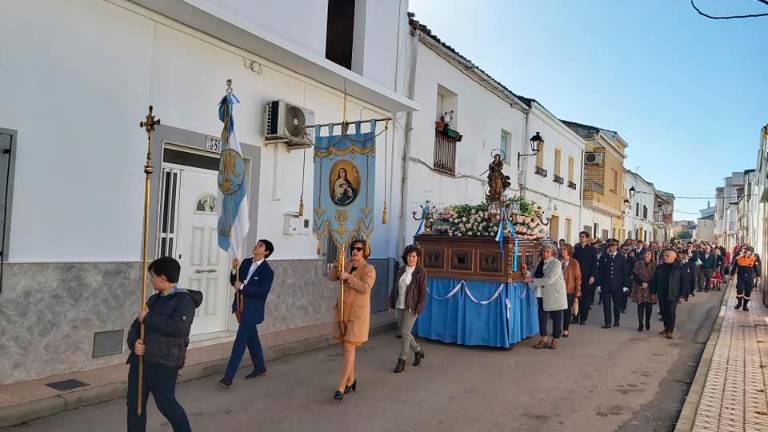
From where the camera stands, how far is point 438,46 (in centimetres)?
1327

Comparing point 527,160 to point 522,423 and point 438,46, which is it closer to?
point 438,46

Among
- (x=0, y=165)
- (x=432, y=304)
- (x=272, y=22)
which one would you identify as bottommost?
(x=432, y=304)

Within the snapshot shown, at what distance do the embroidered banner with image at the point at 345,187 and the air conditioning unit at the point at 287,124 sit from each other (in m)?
1.45

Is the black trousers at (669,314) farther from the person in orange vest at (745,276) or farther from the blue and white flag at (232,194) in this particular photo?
the blue and white flag at (232,194)

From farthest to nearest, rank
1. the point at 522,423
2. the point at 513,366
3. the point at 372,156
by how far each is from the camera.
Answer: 1. the point at 513,366
2. the point at 372,156
3. the point at 522,423

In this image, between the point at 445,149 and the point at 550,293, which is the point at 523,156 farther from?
the point at 550,293

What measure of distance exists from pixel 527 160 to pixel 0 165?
52.0 feet

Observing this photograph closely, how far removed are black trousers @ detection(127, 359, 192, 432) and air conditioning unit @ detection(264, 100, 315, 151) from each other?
530 cm

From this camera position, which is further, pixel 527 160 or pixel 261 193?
pixel 527 160

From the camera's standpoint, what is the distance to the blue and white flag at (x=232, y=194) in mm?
6066

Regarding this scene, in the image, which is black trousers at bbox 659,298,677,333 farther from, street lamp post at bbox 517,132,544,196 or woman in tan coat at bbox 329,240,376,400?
street lamp post at bbox 517,132,544,196

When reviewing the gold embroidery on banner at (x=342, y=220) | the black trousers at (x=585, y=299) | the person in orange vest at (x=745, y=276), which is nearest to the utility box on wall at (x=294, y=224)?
the gold embroidery on banner at (x=342, y=220)

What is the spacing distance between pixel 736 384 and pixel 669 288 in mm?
3724

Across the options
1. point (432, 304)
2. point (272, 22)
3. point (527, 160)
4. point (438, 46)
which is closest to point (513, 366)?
point (432, 304)
